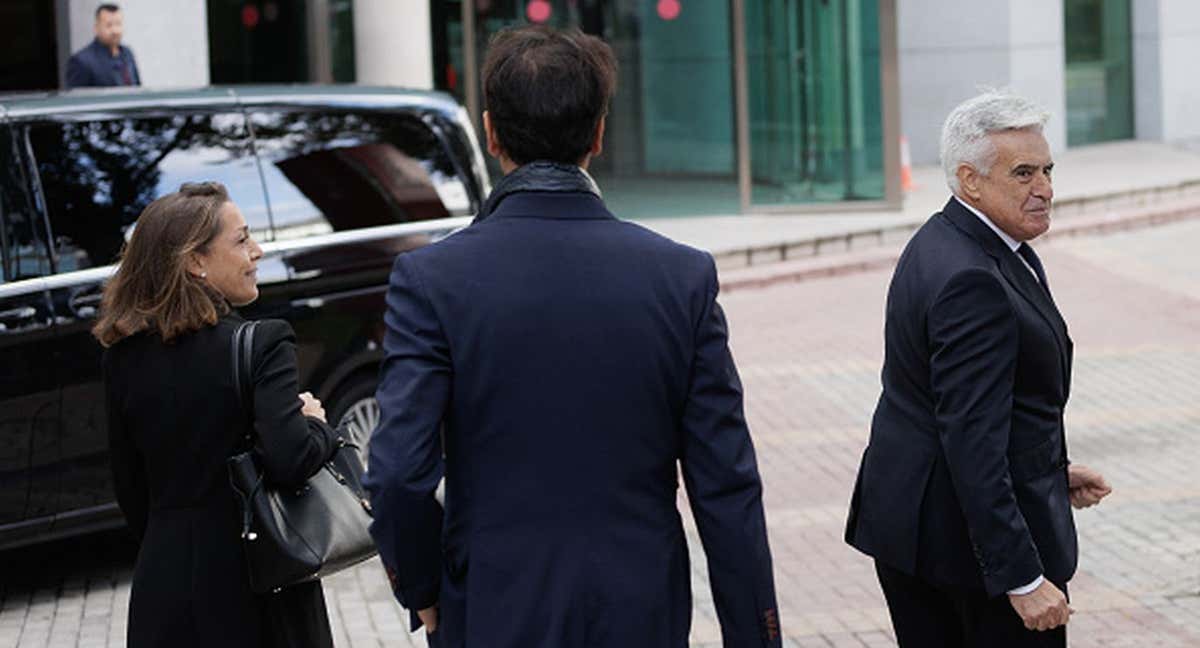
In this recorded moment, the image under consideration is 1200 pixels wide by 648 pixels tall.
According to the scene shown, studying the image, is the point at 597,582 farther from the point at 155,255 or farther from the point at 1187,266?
the point at 1187,266

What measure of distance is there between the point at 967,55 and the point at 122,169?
54.1 ft

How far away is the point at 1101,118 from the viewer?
25.4 meters

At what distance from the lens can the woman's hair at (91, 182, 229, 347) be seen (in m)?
4.95

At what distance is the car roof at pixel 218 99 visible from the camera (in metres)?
8.55

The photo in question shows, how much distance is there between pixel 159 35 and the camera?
1745cm

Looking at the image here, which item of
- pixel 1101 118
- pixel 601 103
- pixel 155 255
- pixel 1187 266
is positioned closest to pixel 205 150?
pixel 155 255

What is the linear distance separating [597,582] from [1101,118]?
22534 millimetres

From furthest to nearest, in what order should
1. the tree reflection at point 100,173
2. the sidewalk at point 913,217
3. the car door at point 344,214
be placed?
the sidewalk at point 913,217
the car door at point 344,214
the tree reflection at point 100,173

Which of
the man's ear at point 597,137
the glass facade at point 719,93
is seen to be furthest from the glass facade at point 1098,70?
the man's ear at point 597,137

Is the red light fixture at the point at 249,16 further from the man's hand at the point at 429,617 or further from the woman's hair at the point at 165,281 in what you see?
the man's hand at the point at 429,617

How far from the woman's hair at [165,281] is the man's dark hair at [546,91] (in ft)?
4.61

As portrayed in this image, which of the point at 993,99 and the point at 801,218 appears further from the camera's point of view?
the point at 801,218

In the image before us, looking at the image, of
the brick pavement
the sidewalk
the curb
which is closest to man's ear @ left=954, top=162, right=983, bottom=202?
the brick pavement

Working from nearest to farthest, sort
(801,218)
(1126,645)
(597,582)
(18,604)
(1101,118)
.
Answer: (597,582) < (1126,645) < (18,604) < (801,218) < (1101,118)
